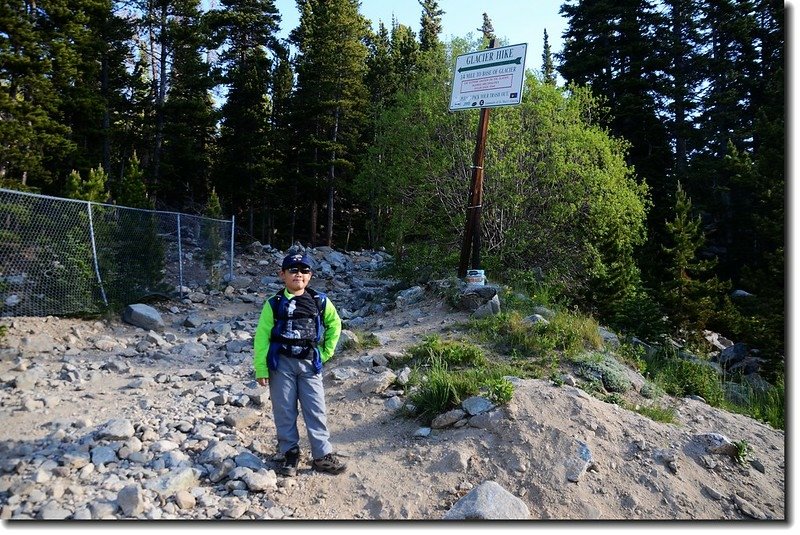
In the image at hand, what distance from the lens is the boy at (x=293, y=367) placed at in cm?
379

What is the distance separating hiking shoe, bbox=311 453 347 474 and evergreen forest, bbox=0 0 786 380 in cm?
802

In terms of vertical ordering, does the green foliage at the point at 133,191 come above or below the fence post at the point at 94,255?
above

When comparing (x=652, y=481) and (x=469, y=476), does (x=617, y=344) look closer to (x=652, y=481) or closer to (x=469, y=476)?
(x=652, y=481)

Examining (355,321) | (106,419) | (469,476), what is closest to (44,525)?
(106,419)

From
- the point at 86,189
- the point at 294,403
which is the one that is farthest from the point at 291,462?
the point at 86,189

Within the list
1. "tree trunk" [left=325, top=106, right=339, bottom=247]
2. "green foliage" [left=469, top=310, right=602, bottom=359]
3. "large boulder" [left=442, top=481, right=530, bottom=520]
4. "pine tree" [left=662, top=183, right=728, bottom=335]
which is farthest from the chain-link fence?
"tree trunk" [left=325, top=106, right=339, bottom=247]

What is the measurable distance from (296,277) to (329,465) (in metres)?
1.44

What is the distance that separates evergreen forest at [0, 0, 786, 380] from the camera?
12.5 m

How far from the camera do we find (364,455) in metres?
4.13

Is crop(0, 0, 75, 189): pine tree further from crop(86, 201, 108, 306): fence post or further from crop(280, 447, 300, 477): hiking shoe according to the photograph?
crop(280, 447, 300, 477): hiking shoe

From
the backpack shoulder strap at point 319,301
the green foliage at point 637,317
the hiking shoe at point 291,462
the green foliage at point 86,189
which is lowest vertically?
the green foliage at point 637,317

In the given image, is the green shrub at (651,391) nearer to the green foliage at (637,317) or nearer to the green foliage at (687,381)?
the green foliage at (687,381)

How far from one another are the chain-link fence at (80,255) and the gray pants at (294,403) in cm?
530

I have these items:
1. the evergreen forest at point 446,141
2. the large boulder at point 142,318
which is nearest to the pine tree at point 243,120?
the evergreen forest at point 446,141
